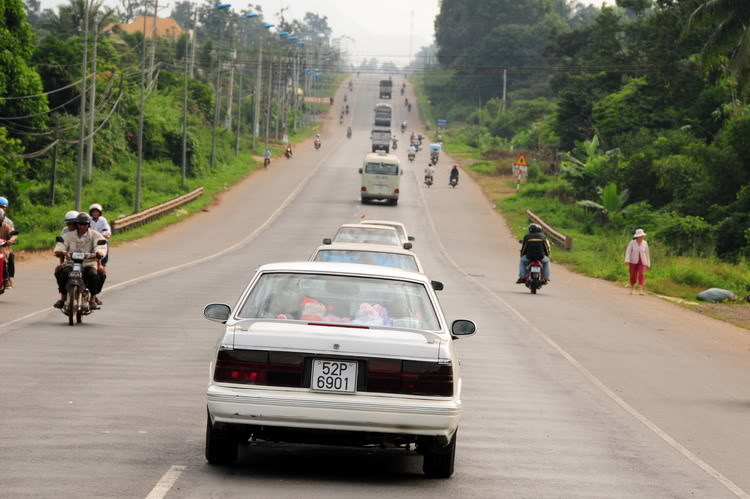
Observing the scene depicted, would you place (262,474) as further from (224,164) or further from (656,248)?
(224,164)

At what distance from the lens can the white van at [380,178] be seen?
67.3m

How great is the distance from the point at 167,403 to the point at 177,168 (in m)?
62.6

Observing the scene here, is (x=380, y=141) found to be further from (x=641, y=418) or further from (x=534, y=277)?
(x=641, y=418)

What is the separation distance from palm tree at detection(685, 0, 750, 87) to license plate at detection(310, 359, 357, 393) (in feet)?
108

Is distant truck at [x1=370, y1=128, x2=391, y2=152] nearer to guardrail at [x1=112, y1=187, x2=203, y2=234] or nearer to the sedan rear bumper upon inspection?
guardrail at [x1=112, y1=187, x2=203, y2=234]

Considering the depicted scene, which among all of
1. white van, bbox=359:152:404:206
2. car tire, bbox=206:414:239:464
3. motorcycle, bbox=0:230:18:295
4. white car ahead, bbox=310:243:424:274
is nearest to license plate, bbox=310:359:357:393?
car tire, bbox=206:414:239:464

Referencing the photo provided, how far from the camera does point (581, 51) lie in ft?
352

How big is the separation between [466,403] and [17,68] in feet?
142

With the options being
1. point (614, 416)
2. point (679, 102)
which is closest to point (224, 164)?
point (679, 102)

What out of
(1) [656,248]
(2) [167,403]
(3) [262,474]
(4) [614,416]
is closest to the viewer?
(3) [262,474]

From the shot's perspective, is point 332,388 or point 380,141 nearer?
point 332,388

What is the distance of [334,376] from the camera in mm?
7863

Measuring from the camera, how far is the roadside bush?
143 feet

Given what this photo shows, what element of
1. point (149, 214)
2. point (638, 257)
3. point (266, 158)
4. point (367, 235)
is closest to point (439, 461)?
point (367, 235)
